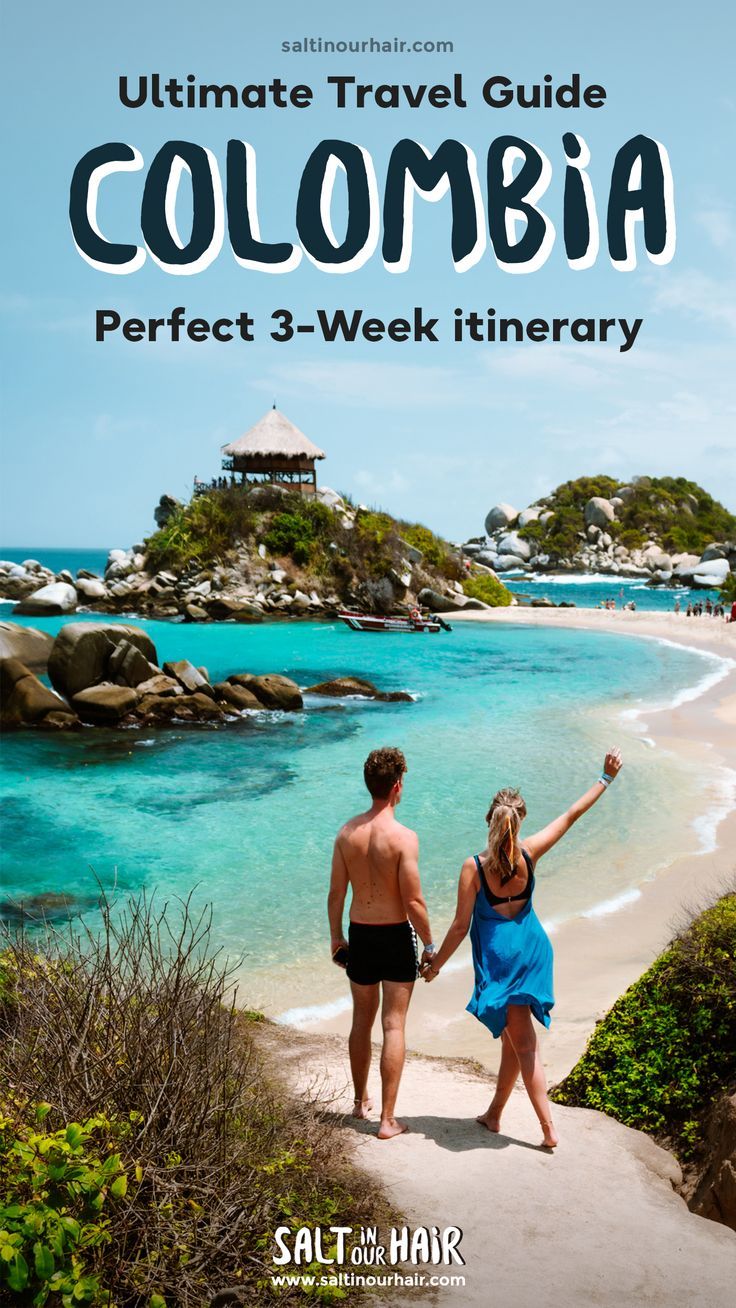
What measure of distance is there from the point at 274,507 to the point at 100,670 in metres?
38.4

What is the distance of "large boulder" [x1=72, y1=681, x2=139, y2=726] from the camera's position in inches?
945

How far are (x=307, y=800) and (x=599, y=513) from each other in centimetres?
10287

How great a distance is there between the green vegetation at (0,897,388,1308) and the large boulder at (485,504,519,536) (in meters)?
129

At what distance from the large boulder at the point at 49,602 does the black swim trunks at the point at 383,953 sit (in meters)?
54.4

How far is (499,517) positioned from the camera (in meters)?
133

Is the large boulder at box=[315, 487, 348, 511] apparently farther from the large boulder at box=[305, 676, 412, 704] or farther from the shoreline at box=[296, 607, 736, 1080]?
the shoreline at box=[296, 607, 736, 1080]

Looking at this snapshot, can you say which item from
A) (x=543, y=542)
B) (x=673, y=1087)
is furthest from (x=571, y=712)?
(x=543, y=542)

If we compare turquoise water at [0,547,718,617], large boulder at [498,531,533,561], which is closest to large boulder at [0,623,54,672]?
turquoise water at [0,547,718,617]

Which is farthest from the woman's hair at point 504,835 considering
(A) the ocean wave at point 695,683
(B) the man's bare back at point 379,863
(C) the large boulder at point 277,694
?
(C) the large boulder at point 277,694

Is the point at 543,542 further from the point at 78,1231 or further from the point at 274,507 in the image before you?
the point at 78,1231

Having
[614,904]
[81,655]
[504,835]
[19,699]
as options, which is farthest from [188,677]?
[504,835]

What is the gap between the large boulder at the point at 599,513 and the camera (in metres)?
114

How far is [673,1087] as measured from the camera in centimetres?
556

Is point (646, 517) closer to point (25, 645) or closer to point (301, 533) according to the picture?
point (301, 533)
